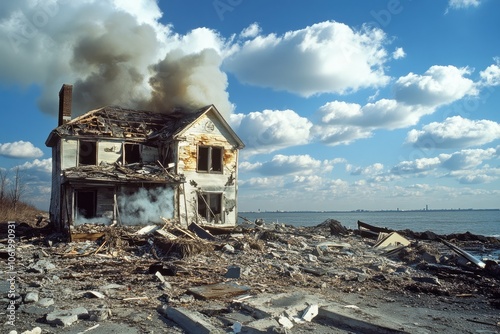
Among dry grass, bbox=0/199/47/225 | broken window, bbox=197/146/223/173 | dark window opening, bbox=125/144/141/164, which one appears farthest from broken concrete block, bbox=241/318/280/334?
dry grass, bbox=0/199/47/225

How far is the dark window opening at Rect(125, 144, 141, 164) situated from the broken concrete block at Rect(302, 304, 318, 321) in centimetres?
1600

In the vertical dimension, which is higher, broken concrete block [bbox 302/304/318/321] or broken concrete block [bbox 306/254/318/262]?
broken concrete block [bbox 302/304/318/321]

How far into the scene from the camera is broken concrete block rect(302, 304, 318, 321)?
21.4 ft

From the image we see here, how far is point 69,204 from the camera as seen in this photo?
17.1m

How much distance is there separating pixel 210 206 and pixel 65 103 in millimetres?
9906

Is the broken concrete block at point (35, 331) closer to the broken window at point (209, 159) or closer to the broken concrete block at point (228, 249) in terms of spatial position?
the broken concrete block at point (228, 249)

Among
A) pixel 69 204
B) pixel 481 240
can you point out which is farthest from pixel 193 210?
pixel 481 240

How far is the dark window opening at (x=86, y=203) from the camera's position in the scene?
17.9 m

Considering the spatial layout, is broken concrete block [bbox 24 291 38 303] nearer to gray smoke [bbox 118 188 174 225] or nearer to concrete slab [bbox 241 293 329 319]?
concrete slab [bbox 241 293 329 319]

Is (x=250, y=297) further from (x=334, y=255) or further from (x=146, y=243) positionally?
(x=146, y=243)

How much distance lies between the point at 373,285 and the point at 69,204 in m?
13.9

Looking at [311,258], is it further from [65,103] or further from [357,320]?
[65,103]

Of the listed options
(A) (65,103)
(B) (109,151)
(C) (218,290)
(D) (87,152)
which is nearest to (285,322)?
(C) (218,290)

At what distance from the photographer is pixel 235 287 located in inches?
336
